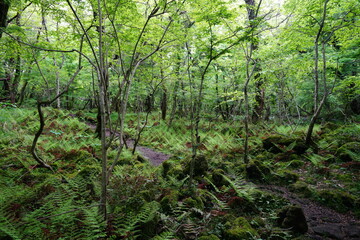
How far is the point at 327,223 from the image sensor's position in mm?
3100

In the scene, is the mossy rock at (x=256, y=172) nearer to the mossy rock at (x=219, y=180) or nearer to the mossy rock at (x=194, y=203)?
the mossy rock at (x=219, y=180)

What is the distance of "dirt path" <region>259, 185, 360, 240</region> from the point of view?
2.76m

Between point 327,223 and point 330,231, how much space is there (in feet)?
1.00

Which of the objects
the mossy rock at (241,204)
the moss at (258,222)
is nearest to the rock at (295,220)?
the moss at (258,222)

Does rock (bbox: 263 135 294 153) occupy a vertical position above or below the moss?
above

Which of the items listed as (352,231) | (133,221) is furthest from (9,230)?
(352,231)

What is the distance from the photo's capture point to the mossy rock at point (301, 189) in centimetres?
405

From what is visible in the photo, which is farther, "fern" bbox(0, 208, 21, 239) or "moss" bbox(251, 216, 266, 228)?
"moss" bbox(251, 216, 266, 228)

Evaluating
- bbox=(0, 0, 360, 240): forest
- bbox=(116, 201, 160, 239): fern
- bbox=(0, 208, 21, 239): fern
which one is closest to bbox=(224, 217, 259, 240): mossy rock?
bbox=(0, 0, 360, 240): forest

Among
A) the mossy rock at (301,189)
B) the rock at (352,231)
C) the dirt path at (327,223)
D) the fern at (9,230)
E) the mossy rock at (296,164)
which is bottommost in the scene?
the dirt path at (327,223)

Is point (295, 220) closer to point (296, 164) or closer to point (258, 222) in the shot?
point (258, 222)

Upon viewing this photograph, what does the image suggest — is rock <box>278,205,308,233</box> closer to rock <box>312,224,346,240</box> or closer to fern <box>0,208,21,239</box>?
rock <box>312,224,346,240</box>

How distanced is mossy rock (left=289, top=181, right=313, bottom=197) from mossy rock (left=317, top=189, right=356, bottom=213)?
0.20 meters

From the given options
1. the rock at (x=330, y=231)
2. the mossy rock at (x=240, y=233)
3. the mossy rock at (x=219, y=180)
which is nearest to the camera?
the mossy rock at (x=240, y=233)
